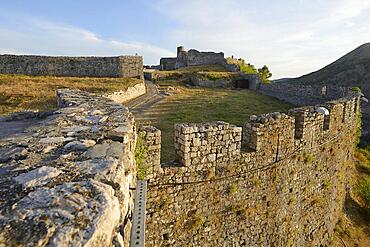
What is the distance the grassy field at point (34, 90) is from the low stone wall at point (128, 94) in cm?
33

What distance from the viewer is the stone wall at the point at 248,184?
6.25m

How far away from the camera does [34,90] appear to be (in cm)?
1661

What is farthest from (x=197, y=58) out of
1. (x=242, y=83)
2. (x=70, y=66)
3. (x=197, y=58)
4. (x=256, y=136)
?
(x=256, y=136)

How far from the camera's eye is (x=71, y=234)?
1.49 meters

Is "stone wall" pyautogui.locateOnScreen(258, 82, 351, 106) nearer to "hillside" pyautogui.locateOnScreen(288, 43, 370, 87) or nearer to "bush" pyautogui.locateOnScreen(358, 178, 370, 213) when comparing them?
"bush" pyautogui.locateOnScreen(358, 178, 370, 213)

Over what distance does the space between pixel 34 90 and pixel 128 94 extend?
208 inches

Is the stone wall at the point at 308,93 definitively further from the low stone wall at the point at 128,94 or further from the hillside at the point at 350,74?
the hillside at the point at 350,74

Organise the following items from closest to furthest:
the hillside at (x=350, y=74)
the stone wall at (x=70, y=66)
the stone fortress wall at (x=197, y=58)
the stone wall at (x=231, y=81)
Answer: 1. the stone wall at (x=70, y=66)
2. the stone wall at (x=231, y=81)
3. the stone fortress wall at (x=197, y=58)
4. the hillside at (x=350, y=74)

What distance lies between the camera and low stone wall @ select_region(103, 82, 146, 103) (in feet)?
55.3

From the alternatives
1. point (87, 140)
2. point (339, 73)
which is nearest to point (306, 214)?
point (87, 140)

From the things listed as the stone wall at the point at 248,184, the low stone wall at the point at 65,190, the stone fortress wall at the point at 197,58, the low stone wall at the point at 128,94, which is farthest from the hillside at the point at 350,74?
the low stone wall at the point at 65,190

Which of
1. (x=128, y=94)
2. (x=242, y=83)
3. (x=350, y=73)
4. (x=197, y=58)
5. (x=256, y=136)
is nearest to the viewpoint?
(x=256, y=136)

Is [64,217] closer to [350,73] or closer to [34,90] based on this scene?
[34,90]

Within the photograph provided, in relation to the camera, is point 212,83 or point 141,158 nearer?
point 141,158
